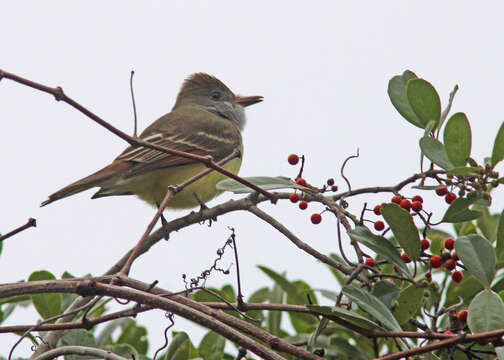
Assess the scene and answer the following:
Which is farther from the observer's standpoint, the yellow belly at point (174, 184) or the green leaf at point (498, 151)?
the yellow belly at point (174, 184)

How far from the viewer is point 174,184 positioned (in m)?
4.98

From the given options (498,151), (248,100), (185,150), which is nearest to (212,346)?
(498,151)

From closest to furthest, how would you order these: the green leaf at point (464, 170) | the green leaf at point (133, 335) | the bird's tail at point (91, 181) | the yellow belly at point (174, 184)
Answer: the green leaf at point (464, 170), the green leaf at point (133, 335), the bird's tail at point (91, 181), the yellow belly at point (174, 184)

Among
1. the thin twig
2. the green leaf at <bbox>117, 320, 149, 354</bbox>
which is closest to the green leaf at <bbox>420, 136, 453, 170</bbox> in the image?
the thin twig

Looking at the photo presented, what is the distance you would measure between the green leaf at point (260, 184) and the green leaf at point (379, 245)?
32 cm

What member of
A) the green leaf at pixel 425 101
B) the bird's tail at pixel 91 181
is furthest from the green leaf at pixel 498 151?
the bird's tail at pixel 91 181

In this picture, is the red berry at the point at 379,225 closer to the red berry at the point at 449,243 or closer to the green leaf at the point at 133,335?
the red berry at the point at 449,243

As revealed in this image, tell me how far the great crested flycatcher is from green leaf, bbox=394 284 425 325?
205 cm

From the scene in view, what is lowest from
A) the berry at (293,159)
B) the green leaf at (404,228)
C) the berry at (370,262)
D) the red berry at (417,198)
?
the berry at (370,262)

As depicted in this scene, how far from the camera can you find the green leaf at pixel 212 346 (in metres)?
2.20

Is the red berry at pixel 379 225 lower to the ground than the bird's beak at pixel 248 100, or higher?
lower

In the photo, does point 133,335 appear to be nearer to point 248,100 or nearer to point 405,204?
point 405,204

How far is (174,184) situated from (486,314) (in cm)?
364

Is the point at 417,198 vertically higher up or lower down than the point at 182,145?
lower down
